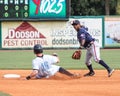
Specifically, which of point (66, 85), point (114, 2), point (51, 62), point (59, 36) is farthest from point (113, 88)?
point (114, 2)

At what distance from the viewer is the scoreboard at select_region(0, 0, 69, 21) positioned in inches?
1203

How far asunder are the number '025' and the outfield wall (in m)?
0.80

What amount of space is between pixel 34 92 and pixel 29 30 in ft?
73.4

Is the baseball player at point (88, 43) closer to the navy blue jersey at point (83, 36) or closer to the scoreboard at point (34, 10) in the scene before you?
the navy blue jersey at point (83, 36)

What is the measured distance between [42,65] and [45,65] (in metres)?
0.08

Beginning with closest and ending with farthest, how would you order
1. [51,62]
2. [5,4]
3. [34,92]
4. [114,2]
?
[34,92], [51,62], [5,4], [114,2]

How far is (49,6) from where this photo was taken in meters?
31.1

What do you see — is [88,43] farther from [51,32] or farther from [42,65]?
[51,32]

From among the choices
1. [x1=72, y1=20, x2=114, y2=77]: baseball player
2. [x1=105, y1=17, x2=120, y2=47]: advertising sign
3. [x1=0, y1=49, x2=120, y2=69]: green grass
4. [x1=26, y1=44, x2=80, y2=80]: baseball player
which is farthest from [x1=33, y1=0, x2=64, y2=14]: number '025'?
[x1=26, y1=44, x2=80, y2=80]: baseball player

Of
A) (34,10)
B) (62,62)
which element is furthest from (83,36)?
(34,10)

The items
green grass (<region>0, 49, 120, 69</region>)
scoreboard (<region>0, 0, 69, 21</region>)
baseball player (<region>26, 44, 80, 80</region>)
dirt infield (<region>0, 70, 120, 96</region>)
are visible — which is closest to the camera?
dirt infield (<region>0, 70, 120, 96</region>)

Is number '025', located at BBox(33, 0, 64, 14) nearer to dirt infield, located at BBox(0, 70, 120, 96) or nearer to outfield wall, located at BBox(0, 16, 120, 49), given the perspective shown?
outfield wall, located at BBox(0, 16, 120, 49)

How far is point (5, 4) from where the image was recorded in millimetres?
30547

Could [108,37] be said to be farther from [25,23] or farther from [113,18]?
[25,23]
